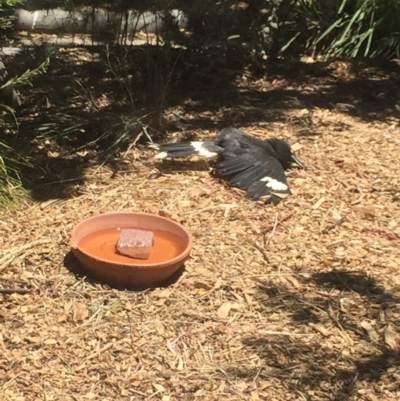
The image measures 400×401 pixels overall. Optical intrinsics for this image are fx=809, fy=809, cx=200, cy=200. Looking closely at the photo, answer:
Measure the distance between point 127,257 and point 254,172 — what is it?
140 cm

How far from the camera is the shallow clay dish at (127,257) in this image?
12.8 ft

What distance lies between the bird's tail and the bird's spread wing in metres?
0.10

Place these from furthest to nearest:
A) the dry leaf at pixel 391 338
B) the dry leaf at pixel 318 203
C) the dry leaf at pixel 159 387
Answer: the dry leaf at pixel 318 203 → the dry leaf at pixel 391 338 → the dry leaf at pixel 159 387

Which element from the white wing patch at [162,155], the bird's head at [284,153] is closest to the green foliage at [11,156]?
the white wing patch at [162,155]

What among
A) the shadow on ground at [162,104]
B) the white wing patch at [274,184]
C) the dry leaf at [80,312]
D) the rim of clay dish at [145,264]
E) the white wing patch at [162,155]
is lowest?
the shadow on ground at [162,104]

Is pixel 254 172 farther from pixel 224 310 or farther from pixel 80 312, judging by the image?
pixel 80 312

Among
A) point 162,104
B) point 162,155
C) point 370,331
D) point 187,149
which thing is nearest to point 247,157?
A: point 187,149

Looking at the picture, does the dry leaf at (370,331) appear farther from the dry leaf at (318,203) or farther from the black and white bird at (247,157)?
the black and white bird at (247,157)

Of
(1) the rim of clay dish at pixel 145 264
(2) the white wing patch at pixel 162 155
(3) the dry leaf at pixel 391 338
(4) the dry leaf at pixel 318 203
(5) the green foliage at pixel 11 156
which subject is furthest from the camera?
(2) the white wing patch at pixel 162 155

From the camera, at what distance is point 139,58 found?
6574mm

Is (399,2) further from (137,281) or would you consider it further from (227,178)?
(137,281)

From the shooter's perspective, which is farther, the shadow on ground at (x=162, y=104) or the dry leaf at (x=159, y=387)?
the shadow on ground at (x=162, y=104)

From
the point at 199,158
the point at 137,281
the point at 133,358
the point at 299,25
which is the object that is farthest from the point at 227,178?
the point at 299,25

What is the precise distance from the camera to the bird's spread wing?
5.05 meters
